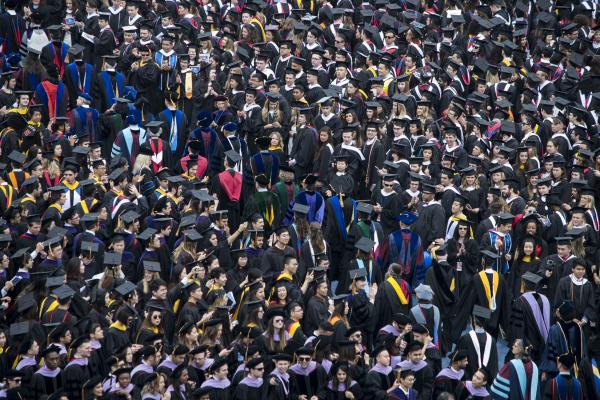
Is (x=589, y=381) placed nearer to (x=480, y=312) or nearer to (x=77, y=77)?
(x=480, y=312)

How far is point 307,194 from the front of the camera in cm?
1522

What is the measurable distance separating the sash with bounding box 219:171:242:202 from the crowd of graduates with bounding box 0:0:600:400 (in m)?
0.02

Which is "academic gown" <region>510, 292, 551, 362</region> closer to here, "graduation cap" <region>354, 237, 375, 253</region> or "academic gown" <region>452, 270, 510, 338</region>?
"academic gown" <region>452, 270, 510, 338</region>

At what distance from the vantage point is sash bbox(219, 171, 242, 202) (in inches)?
628

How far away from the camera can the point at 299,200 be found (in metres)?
15.2

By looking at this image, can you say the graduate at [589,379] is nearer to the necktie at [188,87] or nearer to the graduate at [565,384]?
the graduate at [565,384]

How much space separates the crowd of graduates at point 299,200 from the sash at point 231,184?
0.07ft

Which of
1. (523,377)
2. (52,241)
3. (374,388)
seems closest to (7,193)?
(52,241)

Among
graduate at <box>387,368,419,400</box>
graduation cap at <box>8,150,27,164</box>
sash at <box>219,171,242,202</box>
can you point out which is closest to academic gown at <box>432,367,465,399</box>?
graduate at <box>387,368,419,400</box>

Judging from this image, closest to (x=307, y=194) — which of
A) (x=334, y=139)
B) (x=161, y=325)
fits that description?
(x=334, y=139)

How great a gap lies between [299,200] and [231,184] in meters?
1.14

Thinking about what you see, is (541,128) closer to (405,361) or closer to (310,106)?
(310,106)

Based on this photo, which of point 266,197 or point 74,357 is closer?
point 74,357

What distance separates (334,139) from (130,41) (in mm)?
3559
